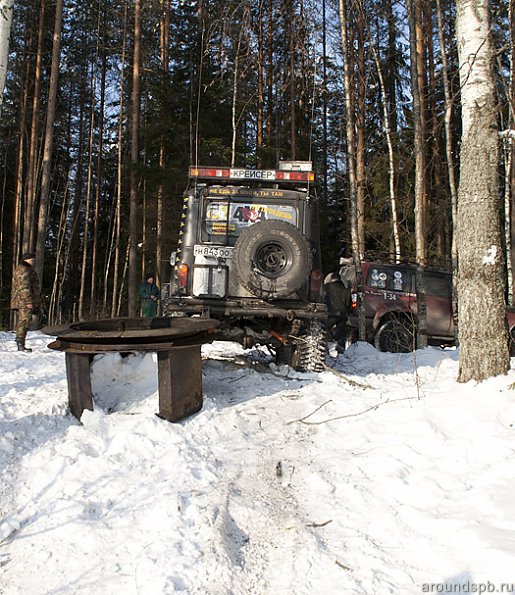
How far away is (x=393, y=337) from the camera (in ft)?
34.6

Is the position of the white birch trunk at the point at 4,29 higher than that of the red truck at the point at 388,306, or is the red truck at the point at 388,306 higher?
the white birch trunk at the point at 4,29

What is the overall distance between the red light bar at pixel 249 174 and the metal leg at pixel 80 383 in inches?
129

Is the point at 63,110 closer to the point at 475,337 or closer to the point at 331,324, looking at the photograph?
the point at 331,324

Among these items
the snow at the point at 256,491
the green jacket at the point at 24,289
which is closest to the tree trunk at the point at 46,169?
the green jacket at the point at 24,289

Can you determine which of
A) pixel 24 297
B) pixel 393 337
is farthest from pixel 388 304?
pixel 24 297

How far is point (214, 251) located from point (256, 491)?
12.6 ft

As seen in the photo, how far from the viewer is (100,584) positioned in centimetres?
223

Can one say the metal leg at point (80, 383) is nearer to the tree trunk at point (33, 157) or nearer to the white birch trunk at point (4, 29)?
the white birch trunk at point (4, 29)

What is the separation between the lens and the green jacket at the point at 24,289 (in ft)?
28.5

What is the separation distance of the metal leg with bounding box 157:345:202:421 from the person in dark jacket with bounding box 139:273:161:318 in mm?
9684

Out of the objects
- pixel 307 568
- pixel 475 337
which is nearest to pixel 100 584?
pixel 307 568

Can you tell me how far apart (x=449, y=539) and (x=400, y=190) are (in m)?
16.3

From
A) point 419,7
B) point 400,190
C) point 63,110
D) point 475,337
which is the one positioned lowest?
point 475,337

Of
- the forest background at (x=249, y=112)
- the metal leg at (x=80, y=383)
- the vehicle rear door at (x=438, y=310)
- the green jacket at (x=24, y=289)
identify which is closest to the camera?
the metal leg at (x=80, y=383)
